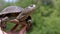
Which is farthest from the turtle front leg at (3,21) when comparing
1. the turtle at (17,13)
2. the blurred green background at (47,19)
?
the blurred green background at (47,19)

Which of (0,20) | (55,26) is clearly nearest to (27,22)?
(0,20)

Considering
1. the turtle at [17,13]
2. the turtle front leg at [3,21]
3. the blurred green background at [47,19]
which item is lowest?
the blurred green background at [47,19]

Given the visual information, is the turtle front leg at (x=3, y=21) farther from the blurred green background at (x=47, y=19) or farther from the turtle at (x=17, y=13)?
the blurred green background at (x=47, y=19)

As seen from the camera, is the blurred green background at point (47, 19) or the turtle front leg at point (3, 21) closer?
the turtle front leg at point (3, 21)

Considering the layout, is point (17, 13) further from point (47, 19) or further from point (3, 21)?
point (47, 19)

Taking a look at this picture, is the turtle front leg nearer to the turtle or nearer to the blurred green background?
the turtle

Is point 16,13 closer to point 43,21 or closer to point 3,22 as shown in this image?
point 3,22

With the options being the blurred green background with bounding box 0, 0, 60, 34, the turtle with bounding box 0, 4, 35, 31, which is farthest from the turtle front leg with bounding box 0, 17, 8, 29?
the blurred green background with bounding box 0, 0, 60, 34

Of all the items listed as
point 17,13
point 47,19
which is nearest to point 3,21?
point 17,13

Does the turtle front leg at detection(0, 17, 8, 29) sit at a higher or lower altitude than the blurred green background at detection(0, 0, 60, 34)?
higher

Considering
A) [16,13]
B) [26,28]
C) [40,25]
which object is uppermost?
[16,13]

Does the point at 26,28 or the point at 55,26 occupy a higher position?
the point at 26,28
